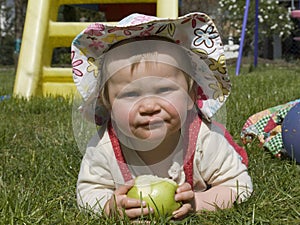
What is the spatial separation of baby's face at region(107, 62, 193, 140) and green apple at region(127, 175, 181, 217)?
0.16 m

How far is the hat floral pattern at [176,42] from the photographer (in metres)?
1.77

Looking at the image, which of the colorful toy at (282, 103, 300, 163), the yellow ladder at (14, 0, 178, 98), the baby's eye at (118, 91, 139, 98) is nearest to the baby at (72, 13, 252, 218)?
the baby's eye at (118, 91, 139, 98)

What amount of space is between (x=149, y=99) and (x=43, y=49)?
3138mm

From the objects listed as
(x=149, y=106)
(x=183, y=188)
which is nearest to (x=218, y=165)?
(x=183, y=188)

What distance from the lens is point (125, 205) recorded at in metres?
1.64

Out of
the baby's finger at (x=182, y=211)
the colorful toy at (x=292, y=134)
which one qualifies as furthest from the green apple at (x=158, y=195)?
the colorful toy at (x=292, y=134)

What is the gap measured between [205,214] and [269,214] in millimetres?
200

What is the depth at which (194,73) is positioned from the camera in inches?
75.9

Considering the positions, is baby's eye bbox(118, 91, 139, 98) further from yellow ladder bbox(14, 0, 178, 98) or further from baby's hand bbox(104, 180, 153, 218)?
yellow ladder bbox(14, 0, 178, 98)

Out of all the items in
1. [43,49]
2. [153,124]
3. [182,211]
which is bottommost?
[182,211]

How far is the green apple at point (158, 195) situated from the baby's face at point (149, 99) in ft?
0.53

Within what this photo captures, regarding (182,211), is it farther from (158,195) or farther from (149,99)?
(149,99)

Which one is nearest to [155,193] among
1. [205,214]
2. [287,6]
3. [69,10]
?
[205,214]

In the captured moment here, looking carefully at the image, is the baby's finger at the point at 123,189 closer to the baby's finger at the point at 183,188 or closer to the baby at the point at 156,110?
the baby at the point at 156,110
